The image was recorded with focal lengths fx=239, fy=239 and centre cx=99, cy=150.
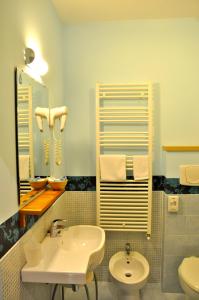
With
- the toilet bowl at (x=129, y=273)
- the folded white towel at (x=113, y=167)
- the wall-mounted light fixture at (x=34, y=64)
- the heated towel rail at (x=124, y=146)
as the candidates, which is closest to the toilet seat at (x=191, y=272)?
the toilet bowl at (x=129, y=273)

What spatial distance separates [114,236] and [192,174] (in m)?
1.01

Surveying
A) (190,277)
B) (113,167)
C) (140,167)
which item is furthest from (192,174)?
(190,277)

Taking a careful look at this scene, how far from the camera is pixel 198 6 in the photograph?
81.5 inches

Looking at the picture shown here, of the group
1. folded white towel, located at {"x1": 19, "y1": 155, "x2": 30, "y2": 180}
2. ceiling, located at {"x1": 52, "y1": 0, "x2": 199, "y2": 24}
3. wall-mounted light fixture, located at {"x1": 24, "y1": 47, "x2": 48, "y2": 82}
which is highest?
ceiling, located at {"x1": 52, "y1": 0, "x2": 199, "y2": 24}

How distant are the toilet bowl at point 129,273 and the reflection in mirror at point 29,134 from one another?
1.07 m

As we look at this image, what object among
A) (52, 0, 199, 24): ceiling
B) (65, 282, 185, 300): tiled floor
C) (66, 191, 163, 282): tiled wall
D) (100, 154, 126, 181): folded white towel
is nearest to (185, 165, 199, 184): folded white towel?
(66, 191, 163, 282): tiled wall

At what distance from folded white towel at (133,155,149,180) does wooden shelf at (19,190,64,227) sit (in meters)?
0.81

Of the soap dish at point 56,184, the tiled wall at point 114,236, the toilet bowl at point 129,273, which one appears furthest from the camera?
the tiled wall at point 114,236

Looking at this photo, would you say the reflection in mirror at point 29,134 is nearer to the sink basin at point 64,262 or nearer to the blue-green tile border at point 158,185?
the sink basin at point 64,262

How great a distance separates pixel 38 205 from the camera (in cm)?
148

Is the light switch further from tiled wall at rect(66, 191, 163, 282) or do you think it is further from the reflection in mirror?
the reflection in mirror

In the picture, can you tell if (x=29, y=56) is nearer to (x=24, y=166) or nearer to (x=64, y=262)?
(x=24, y=166)

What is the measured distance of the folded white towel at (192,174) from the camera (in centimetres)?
226

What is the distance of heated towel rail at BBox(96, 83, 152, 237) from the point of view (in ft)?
7.47
